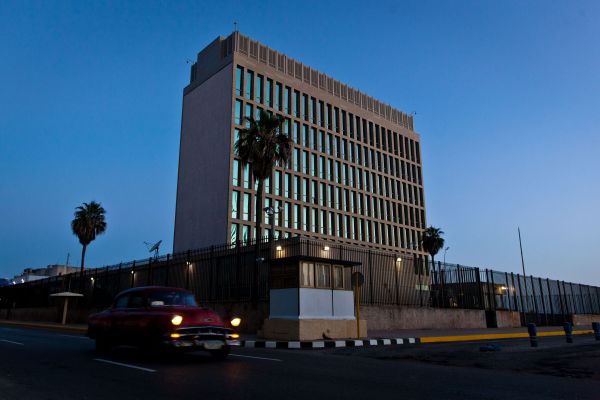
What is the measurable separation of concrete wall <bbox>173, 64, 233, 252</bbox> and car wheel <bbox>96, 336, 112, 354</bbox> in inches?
1485

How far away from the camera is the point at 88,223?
4834cm

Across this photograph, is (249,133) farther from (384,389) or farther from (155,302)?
(384,389)

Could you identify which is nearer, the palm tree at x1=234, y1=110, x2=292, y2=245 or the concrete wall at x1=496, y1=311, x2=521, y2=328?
the palm tree at x1=234, y1=110, x2=292, y2=245

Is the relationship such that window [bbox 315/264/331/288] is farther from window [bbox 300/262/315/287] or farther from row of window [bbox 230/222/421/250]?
row of window [bbox 230/222/421/250]

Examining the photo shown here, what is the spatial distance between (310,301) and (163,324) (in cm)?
816

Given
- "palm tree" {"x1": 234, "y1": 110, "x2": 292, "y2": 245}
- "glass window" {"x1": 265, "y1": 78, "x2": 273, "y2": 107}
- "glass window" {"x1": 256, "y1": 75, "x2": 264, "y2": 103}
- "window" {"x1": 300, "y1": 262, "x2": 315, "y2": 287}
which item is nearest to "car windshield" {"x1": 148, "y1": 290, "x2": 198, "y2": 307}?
"window" {"x1": 300, "y1": 262, "x2": 315, "y2": 287}

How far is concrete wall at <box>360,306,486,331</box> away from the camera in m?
21.7

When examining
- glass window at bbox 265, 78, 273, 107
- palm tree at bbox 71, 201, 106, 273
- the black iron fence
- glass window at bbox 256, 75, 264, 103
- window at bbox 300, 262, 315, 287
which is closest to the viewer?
window at bbox 300, 262, 315, 287

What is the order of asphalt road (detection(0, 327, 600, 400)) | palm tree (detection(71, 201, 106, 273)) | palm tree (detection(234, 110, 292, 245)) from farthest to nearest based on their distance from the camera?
palm tree (detection(71, 201, 106, 273)), palm tree (detection(234, 110, 292, 245)), asphalt road (detection(0, 327, 600, 400))

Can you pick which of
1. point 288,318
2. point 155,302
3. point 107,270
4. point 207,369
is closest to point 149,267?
point 107,270

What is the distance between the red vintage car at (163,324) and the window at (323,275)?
6.86 meters

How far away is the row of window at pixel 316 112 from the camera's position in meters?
55.1

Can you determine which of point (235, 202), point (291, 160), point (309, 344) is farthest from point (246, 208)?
point (309, 344)

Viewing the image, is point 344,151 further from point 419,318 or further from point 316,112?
point 419,318
